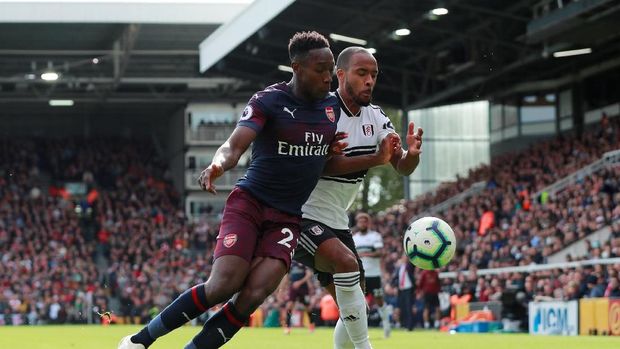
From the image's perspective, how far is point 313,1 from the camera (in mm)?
32344

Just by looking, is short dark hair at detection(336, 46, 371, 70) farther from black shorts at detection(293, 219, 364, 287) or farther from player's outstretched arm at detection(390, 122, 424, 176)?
black shorts at detection(293, 219, 364, 287)

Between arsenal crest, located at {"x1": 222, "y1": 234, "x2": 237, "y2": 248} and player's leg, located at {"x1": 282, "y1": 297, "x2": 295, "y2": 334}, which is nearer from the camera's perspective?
arsenal crest, located at {"x1": 222, "y1": 234, "x2": 237, "y2": 248}

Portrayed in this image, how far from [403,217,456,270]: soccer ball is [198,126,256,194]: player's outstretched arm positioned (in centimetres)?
313

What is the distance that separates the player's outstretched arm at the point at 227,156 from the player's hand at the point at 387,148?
4.08 feet

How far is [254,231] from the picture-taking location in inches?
300

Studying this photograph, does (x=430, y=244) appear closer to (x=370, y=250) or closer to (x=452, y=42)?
(x=370, y=250)

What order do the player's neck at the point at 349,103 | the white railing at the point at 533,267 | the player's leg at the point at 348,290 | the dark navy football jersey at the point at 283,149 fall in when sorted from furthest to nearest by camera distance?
1. the white railing at the point at 533,267
2. the player's neck at the point at 349,103
3. the player's leg at the point at 348,290
4. the dark navy football jersey at the point at 283,149

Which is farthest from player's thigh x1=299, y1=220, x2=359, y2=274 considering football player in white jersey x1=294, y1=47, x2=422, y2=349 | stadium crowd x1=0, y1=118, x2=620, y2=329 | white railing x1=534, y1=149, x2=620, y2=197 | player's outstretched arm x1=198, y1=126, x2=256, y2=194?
white railing x1=534, y1=149, x2=620, y2=197

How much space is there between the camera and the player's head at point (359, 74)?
28.5 ft

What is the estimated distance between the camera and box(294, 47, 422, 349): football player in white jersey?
336 inches

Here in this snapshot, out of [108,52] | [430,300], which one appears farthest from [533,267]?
[108,52]

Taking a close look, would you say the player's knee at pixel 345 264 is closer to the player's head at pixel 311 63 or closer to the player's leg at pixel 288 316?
the player's head at pixel 311 63

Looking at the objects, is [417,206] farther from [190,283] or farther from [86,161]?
[86,161]

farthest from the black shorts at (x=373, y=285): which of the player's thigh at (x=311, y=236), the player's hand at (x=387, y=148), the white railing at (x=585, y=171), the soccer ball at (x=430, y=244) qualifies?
the white railing at (x=585, y=171)
